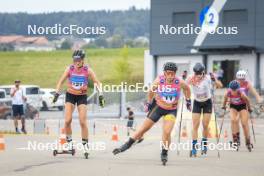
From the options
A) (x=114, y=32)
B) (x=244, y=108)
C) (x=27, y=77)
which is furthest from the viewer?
(x=114, y=32)

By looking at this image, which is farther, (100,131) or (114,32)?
(114,32)

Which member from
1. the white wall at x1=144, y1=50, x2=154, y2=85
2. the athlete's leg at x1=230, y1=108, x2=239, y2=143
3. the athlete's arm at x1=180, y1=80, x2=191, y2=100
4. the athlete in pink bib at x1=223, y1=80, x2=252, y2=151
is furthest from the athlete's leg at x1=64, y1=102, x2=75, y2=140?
the white wall at x1=144, y1=50, x2=154, y2=85

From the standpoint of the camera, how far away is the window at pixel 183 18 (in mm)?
53938

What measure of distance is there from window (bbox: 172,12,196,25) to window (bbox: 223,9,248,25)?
2.41 m

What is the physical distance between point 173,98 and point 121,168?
6.97 feet

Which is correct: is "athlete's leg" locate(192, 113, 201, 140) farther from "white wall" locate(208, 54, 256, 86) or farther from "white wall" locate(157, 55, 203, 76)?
"white wall" locate(157, 55, 203, 76)

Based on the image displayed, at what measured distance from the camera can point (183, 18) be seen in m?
54.2

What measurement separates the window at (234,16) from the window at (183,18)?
2412mm

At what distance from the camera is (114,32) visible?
77.4 metres

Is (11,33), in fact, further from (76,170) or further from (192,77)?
(76,170)

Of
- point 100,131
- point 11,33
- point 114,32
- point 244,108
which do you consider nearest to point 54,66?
point 11,33
